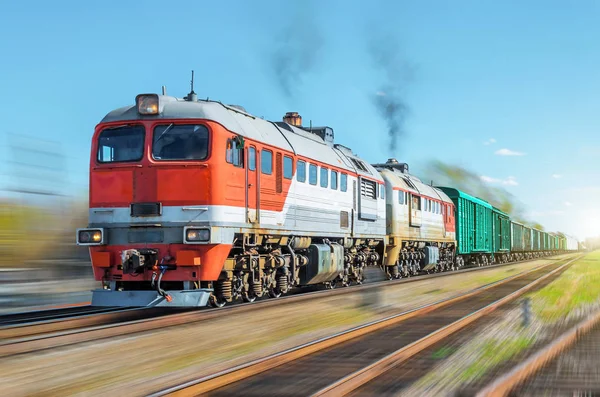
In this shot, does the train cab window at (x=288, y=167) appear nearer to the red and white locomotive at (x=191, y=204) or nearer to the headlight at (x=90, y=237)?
the red and white locomotive at (x=191, y=204)

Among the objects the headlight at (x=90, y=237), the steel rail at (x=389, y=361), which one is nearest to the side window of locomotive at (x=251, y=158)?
the headlight at (x=90, y=237)

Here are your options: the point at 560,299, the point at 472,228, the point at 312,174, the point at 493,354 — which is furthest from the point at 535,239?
the point at 493,354

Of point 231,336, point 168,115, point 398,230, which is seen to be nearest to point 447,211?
point 398,230

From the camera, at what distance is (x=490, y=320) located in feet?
38.4

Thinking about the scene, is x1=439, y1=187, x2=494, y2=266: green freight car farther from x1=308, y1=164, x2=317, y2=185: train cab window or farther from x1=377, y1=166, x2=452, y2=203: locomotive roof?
x1=308, y1=164, x2=317, y2=185: train cab window

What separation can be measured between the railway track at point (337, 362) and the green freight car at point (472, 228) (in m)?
26.9

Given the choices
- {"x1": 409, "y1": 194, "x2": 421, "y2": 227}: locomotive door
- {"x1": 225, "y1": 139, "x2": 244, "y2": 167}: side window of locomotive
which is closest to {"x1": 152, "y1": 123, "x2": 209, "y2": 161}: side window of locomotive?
{"x1": 225, "y1": 139, "x2": 244, "y2": 167}: side window of locomotive

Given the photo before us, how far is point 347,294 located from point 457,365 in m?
9.65

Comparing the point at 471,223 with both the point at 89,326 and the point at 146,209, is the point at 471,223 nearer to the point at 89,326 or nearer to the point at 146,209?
the point at 146,209

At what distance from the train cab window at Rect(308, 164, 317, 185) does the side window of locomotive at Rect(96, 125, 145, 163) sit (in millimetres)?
5015

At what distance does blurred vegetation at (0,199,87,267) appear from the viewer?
48.5ft

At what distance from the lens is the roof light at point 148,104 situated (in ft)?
41.6

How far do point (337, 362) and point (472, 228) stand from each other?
35763mm

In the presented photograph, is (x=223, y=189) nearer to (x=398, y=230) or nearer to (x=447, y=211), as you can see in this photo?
(x=398, y=230)
